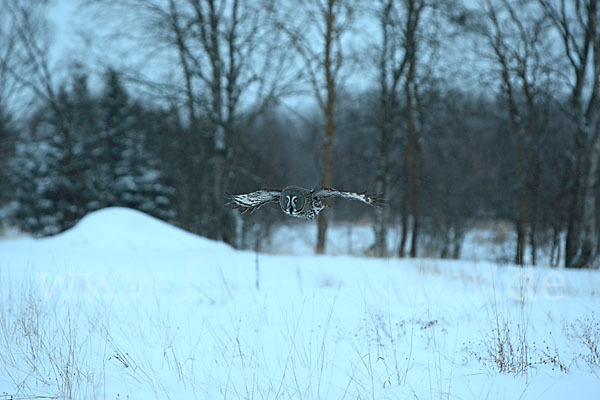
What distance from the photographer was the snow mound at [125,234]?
31.8 feet

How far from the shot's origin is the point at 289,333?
16.0 feet

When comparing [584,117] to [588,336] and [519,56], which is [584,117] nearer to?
[519,56]

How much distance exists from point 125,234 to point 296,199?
28.3 ft

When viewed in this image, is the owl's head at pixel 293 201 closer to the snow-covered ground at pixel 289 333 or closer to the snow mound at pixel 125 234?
the snow-covered ground at pixel 289 333

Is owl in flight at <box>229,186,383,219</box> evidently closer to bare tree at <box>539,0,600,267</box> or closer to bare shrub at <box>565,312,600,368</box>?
bare shrub at <box>565,312,600,368</box>

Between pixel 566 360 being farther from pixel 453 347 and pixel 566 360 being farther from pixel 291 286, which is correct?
pixel 291 286

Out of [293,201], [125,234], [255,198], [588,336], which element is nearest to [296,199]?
[293,201]

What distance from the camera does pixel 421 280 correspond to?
7.36 metres

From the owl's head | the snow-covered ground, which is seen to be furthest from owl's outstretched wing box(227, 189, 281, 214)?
the snow-covered ground

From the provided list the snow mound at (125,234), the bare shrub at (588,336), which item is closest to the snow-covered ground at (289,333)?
the bare shrub at (588,336)

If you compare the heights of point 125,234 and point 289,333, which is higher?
point 125,234

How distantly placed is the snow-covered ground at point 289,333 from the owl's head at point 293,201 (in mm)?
1855

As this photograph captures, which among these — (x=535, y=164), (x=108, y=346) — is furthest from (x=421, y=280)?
(x=535, y=164)

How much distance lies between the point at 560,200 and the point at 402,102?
5136 millimetres
